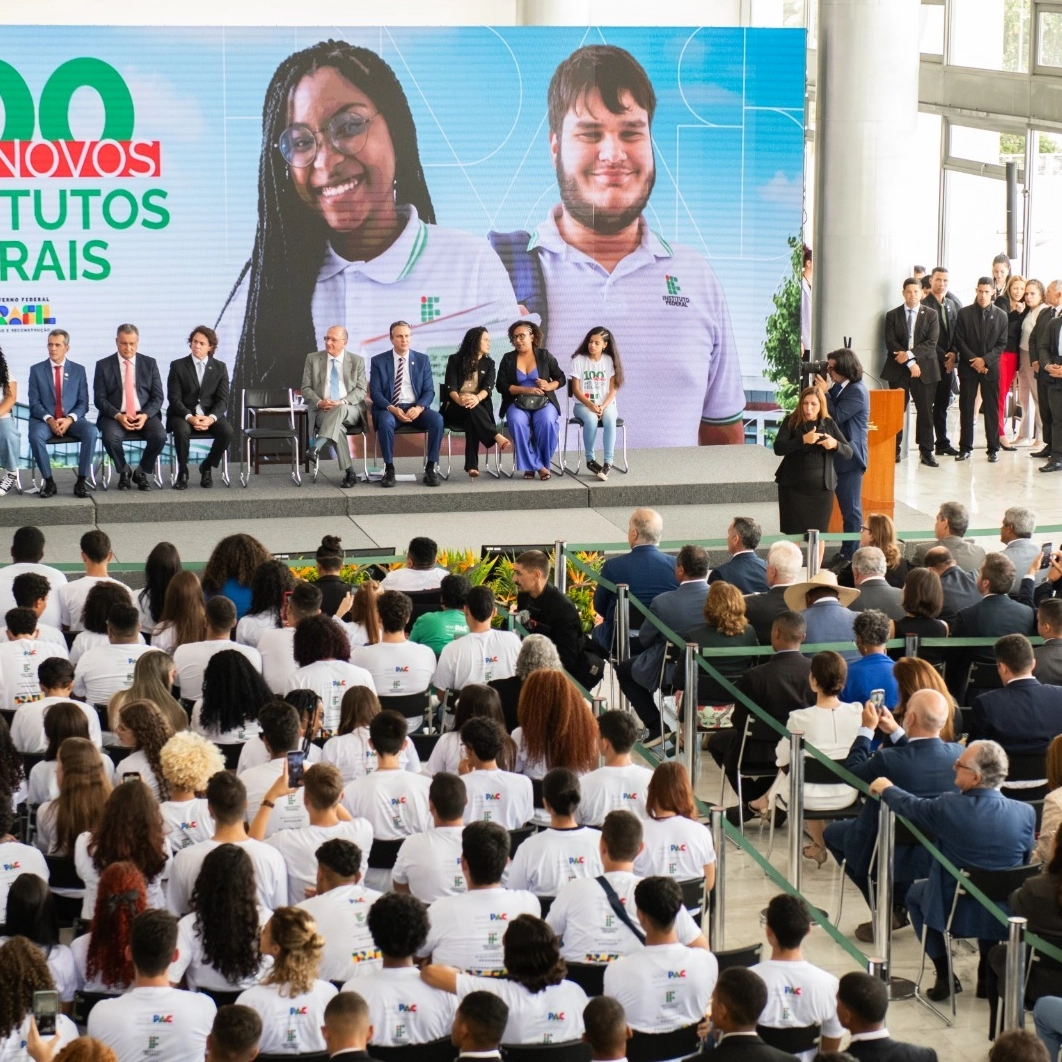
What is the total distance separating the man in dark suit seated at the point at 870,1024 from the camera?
4375 mm

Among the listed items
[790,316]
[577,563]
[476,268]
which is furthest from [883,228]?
[577,563]

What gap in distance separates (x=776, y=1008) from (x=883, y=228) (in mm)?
11365

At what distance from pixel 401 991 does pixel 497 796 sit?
145 cm

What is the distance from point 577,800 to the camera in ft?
18.0

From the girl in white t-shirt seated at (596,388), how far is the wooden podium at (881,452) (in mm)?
1804

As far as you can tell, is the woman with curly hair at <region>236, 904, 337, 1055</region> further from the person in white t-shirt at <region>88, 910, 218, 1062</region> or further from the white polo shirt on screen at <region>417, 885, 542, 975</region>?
the white polo shirt on screen at <region>417, 885, 542, 975</region>

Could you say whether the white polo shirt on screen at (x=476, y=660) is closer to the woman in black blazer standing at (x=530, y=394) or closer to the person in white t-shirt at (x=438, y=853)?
the person in white t-shirt at (x=438, y=853)

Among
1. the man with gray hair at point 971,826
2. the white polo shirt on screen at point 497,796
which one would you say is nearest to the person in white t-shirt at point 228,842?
the white polo shirt on screen at point 497,796

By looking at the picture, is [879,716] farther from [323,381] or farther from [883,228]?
[883,228]

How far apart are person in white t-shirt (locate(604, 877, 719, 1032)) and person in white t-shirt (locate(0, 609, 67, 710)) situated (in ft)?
10.4

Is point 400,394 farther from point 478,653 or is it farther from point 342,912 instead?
point 342,912

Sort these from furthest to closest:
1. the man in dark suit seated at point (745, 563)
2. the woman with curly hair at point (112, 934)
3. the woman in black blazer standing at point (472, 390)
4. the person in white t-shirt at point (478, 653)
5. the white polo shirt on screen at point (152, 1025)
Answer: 1. the woman in black blazer standing at point (472, 390)
2. the man in dark suit seated at point (745, 563)
3. the person in white t-shirt at point (478, 653)
4. the woman with curly hair at point (112, 934)
5. the white polo shirt on screen at point (152, 1025)

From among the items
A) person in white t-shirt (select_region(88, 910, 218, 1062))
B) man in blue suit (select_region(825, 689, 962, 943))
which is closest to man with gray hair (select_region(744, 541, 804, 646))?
man in blue suit (select_region(825, 689, 962, 943))

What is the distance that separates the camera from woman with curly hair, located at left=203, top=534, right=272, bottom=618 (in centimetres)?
843
